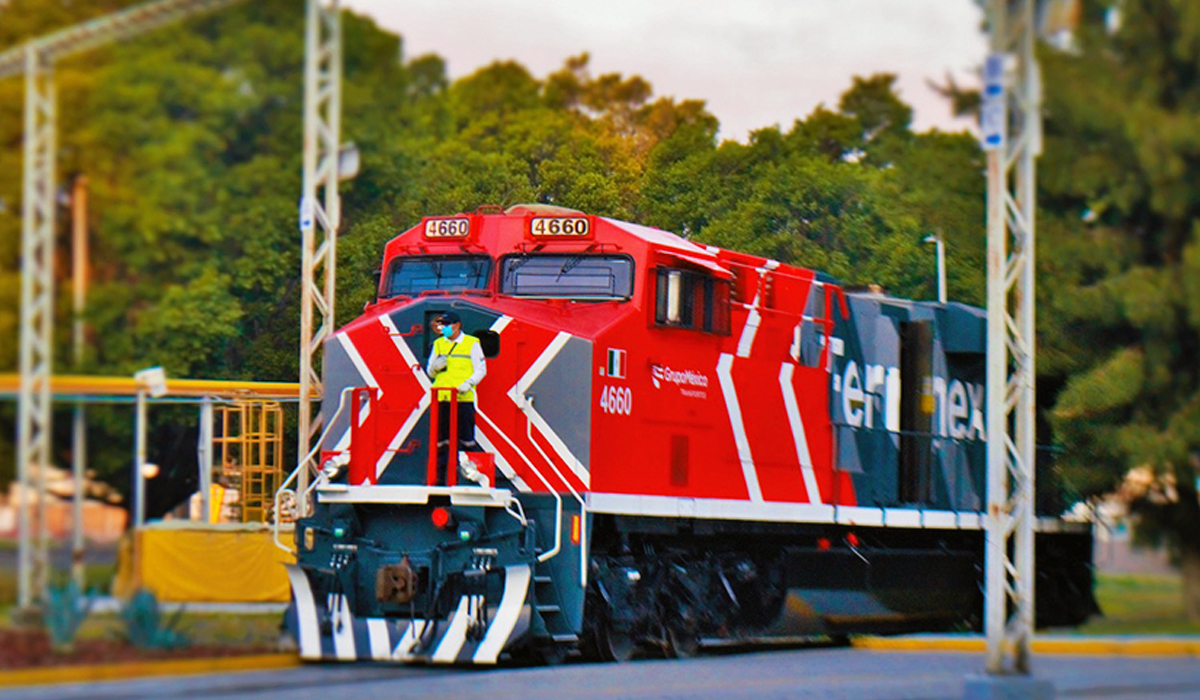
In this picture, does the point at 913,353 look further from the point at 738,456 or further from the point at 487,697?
the point at 487,697

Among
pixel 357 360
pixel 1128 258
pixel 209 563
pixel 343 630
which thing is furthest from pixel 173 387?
pixel 1128 258

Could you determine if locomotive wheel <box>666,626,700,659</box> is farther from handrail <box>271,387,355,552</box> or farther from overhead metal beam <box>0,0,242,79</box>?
overhead metal beam <box>0,0,242,79</box>

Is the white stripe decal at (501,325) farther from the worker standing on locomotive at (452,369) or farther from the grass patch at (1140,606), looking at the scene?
the grass patch at (1140,606)

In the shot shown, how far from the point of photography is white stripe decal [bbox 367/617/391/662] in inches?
569

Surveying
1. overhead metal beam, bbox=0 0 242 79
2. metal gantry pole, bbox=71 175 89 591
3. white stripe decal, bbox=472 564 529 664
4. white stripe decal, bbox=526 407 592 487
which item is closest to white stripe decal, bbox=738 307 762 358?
white stripe decal, bbox=526 407 592 487

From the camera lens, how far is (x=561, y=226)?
52.4 ft

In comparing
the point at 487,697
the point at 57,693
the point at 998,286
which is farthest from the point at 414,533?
the point at 998,286

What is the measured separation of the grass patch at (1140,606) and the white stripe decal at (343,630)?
24.9ft

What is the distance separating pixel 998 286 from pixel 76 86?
7.79 m

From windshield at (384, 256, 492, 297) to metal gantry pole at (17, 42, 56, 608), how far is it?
155 inches

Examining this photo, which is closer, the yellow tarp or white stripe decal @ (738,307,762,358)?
the yellow tarp

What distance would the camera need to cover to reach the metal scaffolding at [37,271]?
43.1 feet

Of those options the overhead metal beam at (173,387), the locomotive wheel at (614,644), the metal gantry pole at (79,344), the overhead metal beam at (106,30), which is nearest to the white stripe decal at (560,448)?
the locomotive wheel at (614,644)

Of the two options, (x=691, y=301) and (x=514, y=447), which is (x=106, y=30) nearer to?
(x=514, y=447)
